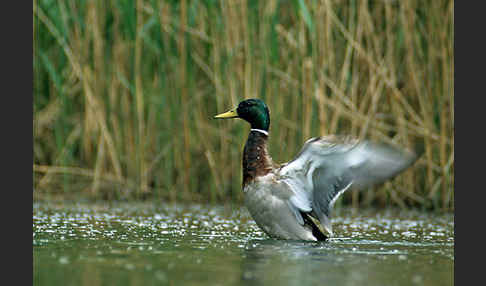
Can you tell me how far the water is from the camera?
4.57 metres

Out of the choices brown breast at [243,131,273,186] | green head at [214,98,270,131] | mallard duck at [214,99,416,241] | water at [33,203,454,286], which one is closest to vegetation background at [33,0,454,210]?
water at [33,203,454,286]

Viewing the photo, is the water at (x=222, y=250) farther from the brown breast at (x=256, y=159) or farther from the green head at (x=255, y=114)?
the green head at (x=255, y=114)

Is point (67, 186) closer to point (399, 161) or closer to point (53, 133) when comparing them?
point (53, 133)

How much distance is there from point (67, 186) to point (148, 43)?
76.7 inches

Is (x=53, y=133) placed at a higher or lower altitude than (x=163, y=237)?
higher

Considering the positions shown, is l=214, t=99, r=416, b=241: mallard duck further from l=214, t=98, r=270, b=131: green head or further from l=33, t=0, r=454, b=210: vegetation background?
l=33, t=0, r=454, b=210: vegetation background

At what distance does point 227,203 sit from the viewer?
980 centimetres

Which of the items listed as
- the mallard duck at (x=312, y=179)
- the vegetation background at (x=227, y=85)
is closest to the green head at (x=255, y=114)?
the mallard duck at (x=312, y=179)

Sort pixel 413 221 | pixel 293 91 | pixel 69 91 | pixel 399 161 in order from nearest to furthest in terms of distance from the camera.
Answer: pixel 399 161 < pixel 413 221 < pixel 293 91 < pixel 69 91

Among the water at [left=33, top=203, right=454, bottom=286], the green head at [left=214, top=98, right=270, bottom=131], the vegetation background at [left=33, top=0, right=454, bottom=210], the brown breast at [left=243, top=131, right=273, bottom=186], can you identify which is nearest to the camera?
the water at [left=33, top=203, right=454, bottom=286]

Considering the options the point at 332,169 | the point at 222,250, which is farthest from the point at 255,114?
the point at 222,250

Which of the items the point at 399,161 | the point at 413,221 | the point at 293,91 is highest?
the point at 293,91

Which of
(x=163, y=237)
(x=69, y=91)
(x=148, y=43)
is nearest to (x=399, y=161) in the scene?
(x=163, y=237)

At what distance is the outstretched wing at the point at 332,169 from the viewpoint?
6367 mm
